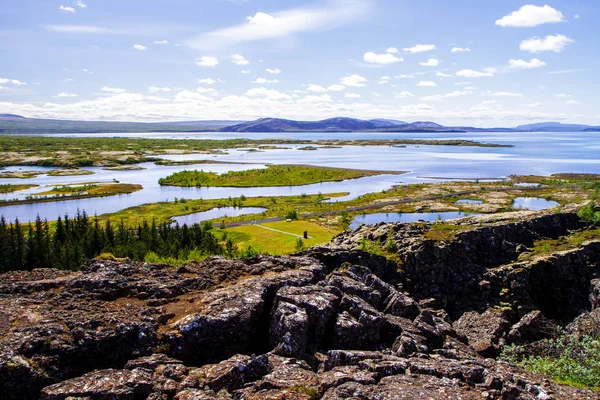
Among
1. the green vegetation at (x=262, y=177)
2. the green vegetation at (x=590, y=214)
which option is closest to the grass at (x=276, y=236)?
the green vegetation at (x=590, y=214)

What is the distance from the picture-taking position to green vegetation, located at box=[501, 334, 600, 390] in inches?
888

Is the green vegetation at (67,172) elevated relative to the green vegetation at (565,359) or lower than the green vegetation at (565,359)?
elevated

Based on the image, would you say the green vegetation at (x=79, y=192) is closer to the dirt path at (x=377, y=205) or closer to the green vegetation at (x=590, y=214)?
the dirt path at (x=377, y=205)

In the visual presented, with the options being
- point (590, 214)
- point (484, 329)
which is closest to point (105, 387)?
point (484, 329)

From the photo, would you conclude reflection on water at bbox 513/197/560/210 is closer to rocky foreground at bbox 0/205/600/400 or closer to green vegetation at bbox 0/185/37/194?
rocky foreground at bbox 0/205/600/400

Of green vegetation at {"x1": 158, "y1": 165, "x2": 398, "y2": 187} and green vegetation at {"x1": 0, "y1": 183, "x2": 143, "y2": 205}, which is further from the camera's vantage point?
green vegetation at {"x1": 158, "y1": 165, "x2": 398, "y2": 187}

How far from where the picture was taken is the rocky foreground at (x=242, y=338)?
656 inches

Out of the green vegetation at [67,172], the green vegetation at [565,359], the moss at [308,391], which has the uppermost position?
the moss at [308,391]

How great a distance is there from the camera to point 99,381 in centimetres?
1659

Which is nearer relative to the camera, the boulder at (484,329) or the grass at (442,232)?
the boulder at (484,329)

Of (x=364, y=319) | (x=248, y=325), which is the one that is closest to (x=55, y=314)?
(x=248, y=325)

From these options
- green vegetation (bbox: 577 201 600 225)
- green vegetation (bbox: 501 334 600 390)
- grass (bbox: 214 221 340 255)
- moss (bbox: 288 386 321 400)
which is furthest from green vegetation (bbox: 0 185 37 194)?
green vegetation (bbox: 501 334 600 390)

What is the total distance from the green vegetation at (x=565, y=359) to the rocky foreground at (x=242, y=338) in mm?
2020

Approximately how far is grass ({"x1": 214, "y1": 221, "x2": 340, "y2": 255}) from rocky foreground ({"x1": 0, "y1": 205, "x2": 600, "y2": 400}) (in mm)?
40542
